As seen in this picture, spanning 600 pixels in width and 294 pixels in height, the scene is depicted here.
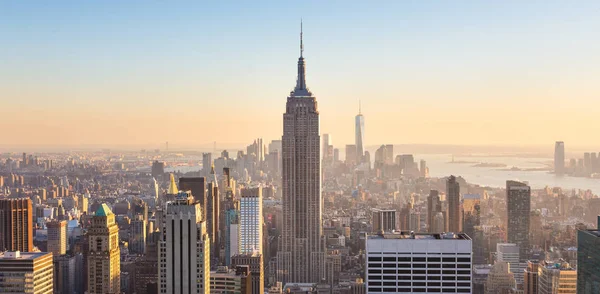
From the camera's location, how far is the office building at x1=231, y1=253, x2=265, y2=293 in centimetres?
1845

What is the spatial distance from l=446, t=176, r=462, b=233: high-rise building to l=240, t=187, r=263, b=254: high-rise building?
22.3ft

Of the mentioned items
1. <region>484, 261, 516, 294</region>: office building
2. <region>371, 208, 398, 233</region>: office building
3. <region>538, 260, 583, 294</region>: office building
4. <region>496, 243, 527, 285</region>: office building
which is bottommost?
<region>484, 261, 516, 294</region>: office building

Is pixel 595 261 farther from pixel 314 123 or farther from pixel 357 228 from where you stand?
pixel 314 123

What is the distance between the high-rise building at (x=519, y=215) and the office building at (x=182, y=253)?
10689mm

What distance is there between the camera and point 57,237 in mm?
20516

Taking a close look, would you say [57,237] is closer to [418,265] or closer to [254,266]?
[254,266]

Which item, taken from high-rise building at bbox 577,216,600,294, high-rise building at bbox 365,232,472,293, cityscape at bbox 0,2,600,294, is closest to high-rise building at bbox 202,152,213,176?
cityscape at bbox 0,2,600,294

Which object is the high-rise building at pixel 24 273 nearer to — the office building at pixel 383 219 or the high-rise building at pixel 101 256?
the high-rise building at pixel 101 256

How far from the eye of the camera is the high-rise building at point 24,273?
1404 centimetres

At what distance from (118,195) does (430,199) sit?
397 inches

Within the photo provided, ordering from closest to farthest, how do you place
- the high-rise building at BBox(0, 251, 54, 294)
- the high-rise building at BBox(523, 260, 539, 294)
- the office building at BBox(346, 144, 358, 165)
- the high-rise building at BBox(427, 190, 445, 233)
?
the high-rise building at BBox(0, 251, 54, 294), the high-rise building at BBox(523, 260, 539, 294), the high-rise building at BBox(427, 190, 445, 233), the office building at BBox(346, 144, 358, 165)

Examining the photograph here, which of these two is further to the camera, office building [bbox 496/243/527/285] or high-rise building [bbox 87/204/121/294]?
office building [bbox 496/243/527/285]

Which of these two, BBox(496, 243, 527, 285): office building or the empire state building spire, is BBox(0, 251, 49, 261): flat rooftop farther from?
the empire state building spire

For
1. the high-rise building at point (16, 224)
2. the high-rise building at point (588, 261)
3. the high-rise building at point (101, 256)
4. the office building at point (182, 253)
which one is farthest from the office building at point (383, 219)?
the office building at point (182, 253)
